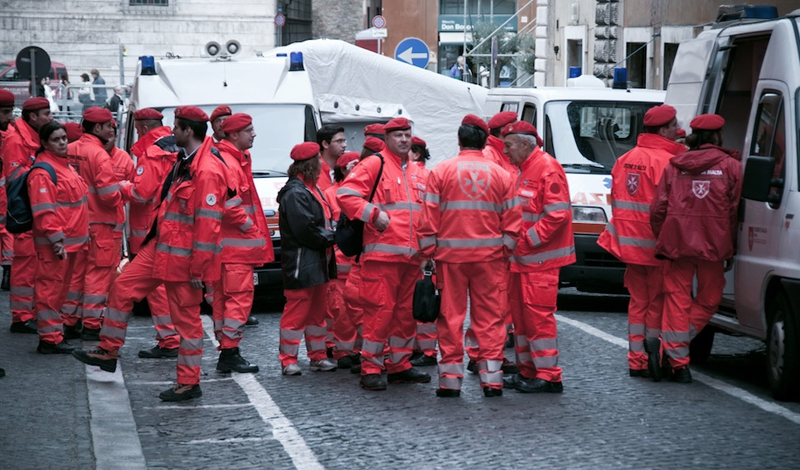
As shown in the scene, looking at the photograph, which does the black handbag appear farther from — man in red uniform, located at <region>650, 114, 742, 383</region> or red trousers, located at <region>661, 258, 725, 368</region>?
red trousers, located at <region>661, 258, 725, 368</region>

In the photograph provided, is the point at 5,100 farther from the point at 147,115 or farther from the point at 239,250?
the point at 239,250

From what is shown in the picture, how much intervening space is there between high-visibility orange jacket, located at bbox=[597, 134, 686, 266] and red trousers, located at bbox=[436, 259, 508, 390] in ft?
3.63

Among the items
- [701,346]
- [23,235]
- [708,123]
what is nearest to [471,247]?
[708,123]

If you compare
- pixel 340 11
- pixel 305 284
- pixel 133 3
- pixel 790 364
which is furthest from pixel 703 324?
pixel 340 11

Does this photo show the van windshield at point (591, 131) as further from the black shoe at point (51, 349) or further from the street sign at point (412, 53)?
the street sign at point (412, 53)

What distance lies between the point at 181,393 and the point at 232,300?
4.30ft

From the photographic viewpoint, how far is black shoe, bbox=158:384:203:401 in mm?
8672

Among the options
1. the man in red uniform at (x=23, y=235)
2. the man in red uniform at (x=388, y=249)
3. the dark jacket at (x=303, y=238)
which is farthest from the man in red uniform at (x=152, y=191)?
the man in red uniform at (x=388, y=249)

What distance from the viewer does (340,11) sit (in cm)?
6456

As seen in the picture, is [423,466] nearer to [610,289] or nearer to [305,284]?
[305,284]

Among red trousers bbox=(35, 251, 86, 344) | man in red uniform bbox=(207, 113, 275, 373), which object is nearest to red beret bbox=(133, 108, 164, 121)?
red trousers bbox=(35, 251, 86, 344)

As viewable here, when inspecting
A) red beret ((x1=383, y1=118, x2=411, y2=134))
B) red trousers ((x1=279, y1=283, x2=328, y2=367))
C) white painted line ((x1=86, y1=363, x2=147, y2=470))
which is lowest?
white painted line ((x1=86, y1=363, x2=147, y2=470))

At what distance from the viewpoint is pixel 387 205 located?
9.00 m

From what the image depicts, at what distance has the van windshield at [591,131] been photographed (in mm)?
13453
